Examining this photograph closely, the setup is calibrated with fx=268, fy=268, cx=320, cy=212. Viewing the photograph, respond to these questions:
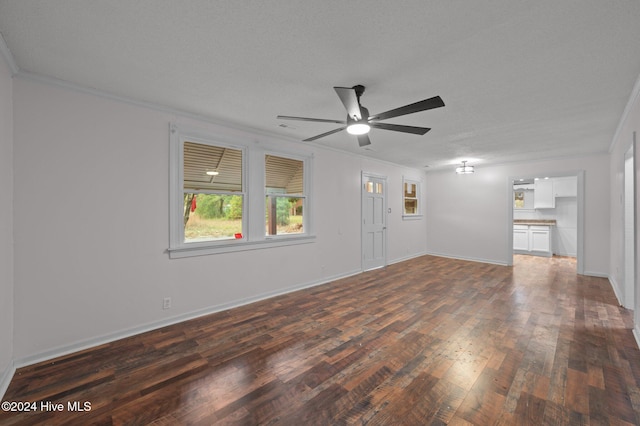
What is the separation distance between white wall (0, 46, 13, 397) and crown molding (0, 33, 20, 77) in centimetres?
4

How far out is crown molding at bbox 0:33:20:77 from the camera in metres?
2.01

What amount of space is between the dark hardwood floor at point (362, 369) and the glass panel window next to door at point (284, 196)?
132 cm

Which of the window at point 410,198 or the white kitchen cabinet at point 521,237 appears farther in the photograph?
the white kitchen cabinet at point 521,237

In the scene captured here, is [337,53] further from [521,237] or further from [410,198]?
[521,237]

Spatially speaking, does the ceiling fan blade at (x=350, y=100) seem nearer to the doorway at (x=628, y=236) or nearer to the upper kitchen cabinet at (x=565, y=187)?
the doorway at (x=628, y=236)

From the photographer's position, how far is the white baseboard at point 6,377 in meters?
2.04

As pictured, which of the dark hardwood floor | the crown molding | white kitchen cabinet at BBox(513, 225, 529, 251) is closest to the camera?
the dark hardwood floor

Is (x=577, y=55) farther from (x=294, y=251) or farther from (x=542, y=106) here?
(x=294, y=251)

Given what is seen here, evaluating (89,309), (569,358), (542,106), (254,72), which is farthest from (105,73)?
(569,358)

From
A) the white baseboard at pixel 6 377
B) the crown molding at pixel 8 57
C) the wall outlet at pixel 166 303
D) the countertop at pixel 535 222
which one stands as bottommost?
the white baseboard at pixel 6 377

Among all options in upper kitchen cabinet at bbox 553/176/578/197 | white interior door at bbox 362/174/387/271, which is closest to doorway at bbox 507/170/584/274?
upper kitchen cabinet at bbox 553/176/578/197

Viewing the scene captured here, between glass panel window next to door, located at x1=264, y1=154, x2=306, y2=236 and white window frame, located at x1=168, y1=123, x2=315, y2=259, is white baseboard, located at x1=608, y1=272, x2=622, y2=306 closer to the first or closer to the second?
white window frame, located at x1=168, y1=123, x2=315, y2=259

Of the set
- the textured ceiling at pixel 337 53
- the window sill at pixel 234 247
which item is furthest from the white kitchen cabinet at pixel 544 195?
the window sill at pixel 234 247

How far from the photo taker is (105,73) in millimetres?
2449
